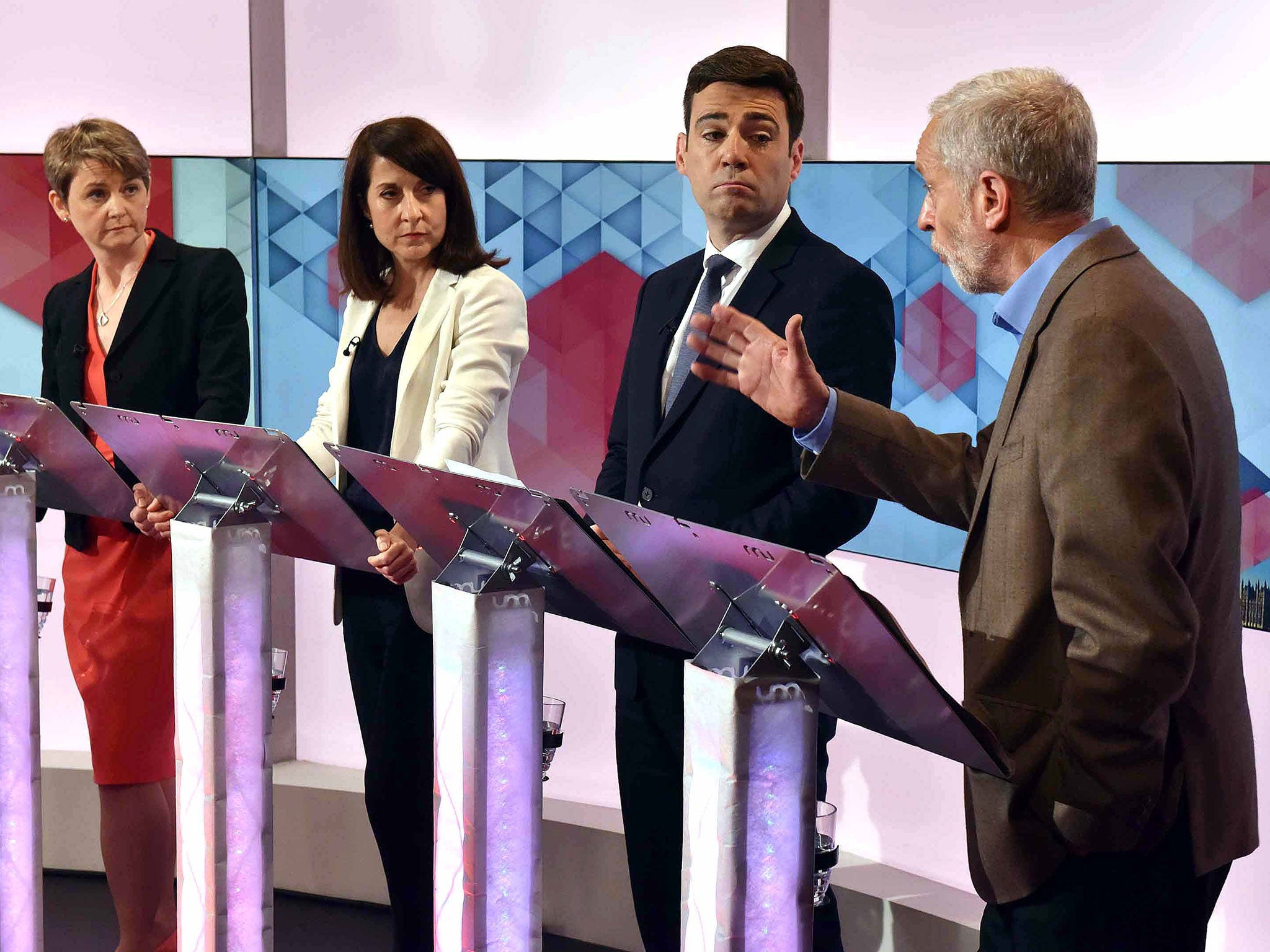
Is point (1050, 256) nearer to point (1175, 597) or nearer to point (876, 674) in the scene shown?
point (1175, 597)

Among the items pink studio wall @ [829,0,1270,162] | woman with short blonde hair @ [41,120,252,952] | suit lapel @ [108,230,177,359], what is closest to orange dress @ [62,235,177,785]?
woman with short blonde hair @ [41,120,252,952]

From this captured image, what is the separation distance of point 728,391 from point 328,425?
3.32ft

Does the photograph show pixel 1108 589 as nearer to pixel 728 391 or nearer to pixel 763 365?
pixel 763 365

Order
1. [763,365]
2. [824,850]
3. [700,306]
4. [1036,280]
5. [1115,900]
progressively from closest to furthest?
[1115,900] < [1036,280] < [763,365] < [824,850] < [700,306]

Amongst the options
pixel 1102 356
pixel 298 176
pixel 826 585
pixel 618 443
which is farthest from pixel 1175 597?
pixel 298 176

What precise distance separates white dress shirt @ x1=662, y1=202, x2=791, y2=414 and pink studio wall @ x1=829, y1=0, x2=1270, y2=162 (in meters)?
0.92

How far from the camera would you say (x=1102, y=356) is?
5.30 feet

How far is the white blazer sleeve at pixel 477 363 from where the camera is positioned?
111 inches

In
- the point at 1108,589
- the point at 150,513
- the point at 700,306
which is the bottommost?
the point at 1108,589

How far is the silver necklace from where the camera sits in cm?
330

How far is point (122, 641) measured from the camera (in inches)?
129

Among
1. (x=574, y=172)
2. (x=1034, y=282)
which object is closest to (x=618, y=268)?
(x=574, y=172)

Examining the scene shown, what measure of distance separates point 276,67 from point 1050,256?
300 cm

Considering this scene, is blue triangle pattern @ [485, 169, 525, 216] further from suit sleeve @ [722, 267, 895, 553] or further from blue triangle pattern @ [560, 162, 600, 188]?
suit sleeve @ [722, 267, 895, 553]
